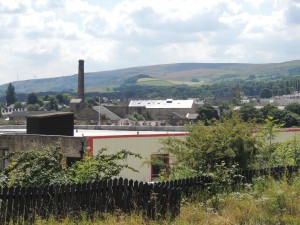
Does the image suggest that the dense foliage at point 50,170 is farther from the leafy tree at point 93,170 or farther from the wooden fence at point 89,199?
the wooden fence at point 89,199

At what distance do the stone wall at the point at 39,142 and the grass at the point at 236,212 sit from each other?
16478 millimetres

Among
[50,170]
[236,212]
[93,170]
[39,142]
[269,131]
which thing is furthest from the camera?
[39,142]

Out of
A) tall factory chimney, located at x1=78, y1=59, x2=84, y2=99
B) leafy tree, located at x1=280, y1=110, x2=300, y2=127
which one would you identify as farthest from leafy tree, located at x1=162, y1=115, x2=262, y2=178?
tall factory chimney, located at x1=78, y1=59, x2=84, y2=99

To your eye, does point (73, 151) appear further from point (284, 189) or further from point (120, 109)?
point (120, 109)

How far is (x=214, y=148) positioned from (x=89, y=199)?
17.9 ft

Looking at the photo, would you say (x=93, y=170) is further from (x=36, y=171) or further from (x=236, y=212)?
(x=236, y=212)

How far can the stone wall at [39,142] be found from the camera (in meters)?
29.4

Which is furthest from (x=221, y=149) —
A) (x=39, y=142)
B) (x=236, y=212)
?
(x=39, y=142)

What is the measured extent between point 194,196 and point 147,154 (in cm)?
1701

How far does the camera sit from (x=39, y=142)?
32.1 m

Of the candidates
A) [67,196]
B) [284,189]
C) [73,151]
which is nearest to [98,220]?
[67,196]

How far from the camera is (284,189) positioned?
13469mm

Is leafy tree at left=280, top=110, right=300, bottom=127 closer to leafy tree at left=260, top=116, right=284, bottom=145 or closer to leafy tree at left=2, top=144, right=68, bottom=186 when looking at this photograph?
leafy tree at left=260, top=116, right=284, bottom=145

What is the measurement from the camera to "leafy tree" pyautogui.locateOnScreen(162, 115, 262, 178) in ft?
50.3
